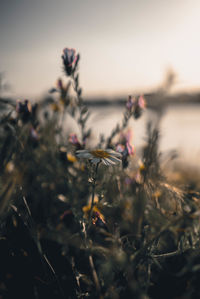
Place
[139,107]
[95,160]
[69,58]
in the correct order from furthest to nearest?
[139,107], [69,58], [95,160]

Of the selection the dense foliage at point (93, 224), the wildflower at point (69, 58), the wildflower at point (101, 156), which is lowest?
the dense foliage at point (93, 224)

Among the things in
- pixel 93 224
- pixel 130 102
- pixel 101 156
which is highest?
pixel 130 102

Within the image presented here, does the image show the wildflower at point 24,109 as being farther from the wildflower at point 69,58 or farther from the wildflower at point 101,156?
the wildflower at point 101,156

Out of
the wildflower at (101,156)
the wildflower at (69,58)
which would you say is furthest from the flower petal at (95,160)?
the wildflower at (69,58)

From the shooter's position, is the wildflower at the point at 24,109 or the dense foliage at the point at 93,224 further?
the wildflower at the point at 24,109

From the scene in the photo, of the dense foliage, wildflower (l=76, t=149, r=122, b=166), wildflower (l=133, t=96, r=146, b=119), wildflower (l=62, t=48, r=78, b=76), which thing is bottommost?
the dense foliage

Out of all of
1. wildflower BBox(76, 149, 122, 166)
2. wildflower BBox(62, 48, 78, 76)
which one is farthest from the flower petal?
wildflower BBox(62, 48, 78, 76)

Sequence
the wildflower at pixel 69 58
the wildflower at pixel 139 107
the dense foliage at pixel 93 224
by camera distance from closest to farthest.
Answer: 1. the dense foliage at pixel 93 224
2. the wildflower at pixel 69 58
3. the wildflower at pixel 139 107

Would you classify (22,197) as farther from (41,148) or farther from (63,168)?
(41,148)

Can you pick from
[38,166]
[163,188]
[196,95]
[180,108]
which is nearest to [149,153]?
[163,188]

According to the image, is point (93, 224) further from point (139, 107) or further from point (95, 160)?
point (139, 107)

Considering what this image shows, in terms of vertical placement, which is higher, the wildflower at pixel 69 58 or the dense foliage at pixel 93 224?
the wildflower at pixel 69 58

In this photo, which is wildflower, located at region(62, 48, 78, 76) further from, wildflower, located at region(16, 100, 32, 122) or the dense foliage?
wildflower, located at region(16, 100, 32, 122)

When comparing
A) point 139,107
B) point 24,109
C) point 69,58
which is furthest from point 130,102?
point 24,109
